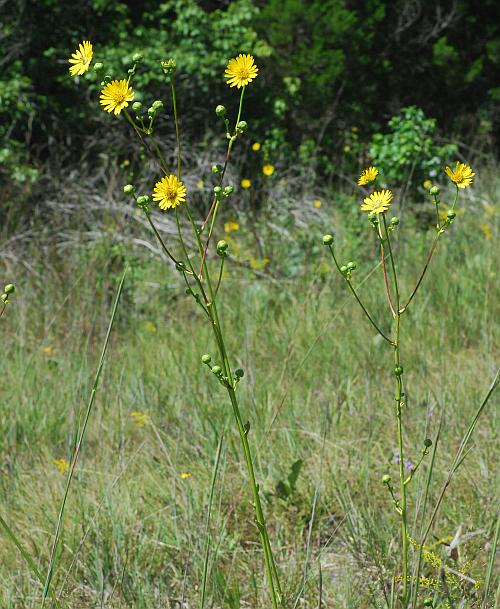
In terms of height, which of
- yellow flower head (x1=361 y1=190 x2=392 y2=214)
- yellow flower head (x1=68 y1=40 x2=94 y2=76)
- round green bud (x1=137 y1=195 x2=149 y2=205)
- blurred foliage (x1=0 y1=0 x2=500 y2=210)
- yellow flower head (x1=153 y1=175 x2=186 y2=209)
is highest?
Answer: blurred foliage (x1=0 y1=0 x2=500 y2=210)

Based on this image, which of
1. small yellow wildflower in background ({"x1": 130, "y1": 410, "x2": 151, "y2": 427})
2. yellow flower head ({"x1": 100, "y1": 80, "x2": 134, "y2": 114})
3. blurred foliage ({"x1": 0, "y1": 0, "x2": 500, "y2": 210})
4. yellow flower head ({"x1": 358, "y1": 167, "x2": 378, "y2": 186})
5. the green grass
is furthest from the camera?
blurred foliage ({"x1": 0, "y1": 0, "x2": 500, "y2": 210})

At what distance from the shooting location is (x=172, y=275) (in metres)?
4.32

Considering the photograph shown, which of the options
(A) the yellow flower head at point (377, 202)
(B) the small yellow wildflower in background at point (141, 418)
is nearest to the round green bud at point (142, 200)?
(A) the yellow flower head at point (377, 202)

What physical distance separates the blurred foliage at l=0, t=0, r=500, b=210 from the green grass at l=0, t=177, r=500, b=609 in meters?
1.81

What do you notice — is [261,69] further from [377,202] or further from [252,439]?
[377,202]

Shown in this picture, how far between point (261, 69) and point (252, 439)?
601 centimetres

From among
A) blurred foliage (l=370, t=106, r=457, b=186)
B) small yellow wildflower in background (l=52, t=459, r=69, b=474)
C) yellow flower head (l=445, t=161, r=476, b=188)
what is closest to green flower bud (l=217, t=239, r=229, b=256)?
yellow flower head (l=445, t=161, r=476, b=188)

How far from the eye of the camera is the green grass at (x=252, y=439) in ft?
5.42

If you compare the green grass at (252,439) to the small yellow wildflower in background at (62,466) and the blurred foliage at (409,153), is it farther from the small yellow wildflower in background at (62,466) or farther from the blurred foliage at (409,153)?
the blurred foliage at (409,153)

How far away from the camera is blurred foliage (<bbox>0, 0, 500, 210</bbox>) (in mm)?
6426

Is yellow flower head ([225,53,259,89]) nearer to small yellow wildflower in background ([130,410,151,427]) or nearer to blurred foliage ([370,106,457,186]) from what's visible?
small yellow wildflower in background ([130,410,151,427])

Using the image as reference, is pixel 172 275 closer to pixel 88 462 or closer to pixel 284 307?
pixel 284 307

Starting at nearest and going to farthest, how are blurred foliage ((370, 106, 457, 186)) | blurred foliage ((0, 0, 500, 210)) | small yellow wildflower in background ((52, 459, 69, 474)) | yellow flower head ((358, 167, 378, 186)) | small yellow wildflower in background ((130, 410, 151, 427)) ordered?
yellow flower head ((358, 167, 378, 186)) < small yellow wildflower in background ((52, 459, 69, 474)) < small yellow wildflower in background ((130, 410, 151, 427)) < blurred foliage ((370, 106, 457, 186)) < blurred foliage ((0, 0, 500, 210))

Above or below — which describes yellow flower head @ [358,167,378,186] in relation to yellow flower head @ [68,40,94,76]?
below
